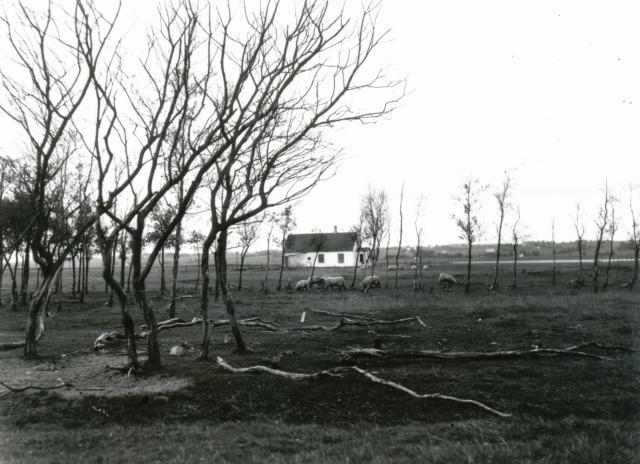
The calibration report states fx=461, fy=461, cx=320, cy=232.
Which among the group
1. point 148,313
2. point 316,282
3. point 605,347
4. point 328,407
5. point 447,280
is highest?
point 148,313

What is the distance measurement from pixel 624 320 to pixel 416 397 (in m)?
12.7

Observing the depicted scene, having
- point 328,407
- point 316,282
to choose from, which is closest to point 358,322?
point 328,407

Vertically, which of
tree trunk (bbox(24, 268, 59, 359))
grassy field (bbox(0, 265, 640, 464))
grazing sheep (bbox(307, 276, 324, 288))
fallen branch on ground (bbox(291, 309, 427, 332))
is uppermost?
tree trunk (bbox(24, 268, 59, 359))

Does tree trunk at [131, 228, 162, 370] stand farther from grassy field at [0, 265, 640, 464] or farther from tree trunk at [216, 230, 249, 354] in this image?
tree trunk at [216, 230, 249, 354]

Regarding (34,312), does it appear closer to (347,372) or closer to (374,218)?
(347,372)

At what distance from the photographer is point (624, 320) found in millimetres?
16531

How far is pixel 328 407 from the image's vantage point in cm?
775

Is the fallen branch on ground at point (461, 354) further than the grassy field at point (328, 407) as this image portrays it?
Yes

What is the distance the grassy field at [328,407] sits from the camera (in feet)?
18.1

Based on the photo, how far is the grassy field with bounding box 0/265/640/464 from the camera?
5.51 m

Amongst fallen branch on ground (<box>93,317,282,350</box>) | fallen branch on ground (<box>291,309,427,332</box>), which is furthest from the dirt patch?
fallen branch on ground (<box>291,309,427,332</box>)

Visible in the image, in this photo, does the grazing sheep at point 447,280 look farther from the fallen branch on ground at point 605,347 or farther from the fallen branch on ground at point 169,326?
the fallen branch on ground at point 605,347

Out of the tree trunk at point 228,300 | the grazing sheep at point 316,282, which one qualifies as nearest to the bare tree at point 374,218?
the grazing sheep at point 316,282

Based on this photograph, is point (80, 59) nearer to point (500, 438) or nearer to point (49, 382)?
point (49, 382)
